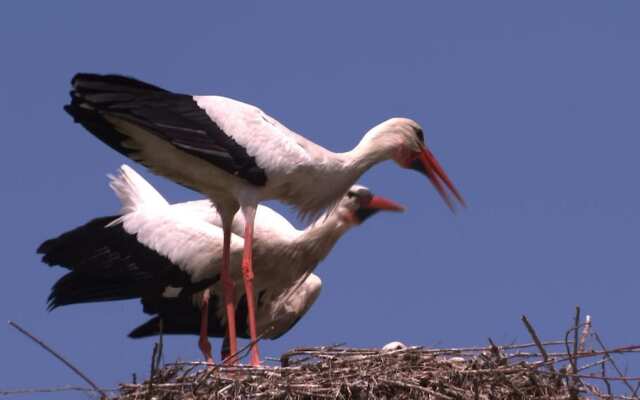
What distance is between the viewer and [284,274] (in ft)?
44.6

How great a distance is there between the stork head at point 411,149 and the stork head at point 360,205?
3.41 ft

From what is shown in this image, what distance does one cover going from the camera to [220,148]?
11484 millimetres

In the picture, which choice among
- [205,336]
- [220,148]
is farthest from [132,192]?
[220,148]

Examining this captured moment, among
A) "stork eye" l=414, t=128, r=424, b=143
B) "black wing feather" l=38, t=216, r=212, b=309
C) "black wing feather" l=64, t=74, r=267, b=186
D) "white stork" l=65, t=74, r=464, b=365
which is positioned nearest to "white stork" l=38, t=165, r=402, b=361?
"black wing feather" l=38, t=216, r=212, b=309

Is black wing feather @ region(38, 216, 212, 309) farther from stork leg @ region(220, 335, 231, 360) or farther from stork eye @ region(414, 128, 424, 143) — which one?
stork eye @ region(414, 128, 424, 143)

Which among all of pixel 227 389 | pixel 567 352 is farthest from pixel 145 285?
pixel 567 352

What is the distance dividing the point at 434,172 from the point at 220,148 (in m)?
1.94

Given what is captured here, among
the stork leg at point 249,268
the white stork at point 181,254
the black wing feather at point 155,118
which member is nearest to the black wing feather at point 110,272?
the white stork at point 181,254

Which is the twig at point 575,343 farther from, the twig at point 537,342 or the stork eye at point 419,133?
the stork eye at point 419,133

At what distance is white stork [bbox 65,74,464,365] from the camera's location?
37.3 ft

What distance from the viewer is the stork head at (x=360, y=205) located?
13727 mm

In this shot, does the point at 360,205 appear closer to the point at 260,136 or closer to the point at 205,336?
the point at 205,336

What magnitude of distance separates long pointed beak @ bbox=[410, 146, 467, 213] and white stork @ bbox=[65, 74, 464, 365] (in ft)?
2.12

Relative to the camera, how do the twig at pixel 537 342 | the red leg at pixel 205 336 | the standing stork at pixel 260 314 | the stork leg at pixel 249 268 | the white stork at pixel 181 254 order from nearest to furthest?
the twig at pixel 537 342 < the stork leg at pixel 249 268 < the white stork at pixel 181 254 < the red leg at pixel 205 336 < the standing stork at pixel 260 314
